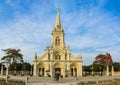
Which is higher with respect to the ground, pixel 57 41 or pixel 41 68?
pixel 57 41

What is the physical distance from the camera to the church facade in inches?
2891

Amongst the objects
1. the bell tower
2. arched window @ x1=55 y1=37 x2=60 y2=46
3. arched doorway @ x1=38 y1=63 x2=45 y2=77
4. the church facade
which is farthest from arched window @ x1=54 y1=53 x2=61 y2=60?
arched doorway @ x1=38 y1=63 x2=45 y2=77

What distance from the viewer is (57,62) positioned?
74750mm

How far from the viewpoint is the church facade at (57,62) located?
7344 centimetres

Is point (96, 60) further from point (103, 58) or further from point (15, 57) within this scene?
point (15, 57)

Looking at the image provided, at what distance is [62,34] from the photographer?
79.2 metres

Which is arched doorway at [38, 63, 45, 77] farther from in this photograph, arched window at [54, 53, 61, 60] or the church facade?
arched window at [54, 53, 61, 60]

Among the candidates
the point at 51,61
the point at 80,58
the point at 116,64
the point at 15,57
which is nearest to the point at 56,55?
the point at 51,61

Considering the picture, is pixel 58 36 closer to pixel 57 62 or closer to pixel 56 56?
pixel 56 56

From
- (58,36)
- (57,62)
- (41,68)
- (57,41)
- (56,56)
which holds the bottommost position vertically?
(41,68)

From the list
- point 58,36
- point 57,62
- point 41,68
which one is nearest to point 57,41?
A: point 58,36

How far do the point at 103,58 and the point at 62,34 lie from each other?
53.1 ft

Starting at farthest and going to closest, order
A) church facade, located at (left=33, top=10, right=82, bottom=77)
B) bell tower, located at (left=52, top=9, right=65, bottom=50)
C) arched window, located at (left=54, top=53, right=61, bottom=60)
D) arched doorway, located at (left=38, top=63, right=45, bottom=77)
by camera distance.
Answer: bell tower, located at (left=52, top=9, right=65, bottom=50), arched window, located at (left=54, top=53, right=61, bottom=60), arched doorway, located at (left=38, top=63, right=45, bottom=77), church facade, located at (left=33, top=10, right=82, bottom=77)

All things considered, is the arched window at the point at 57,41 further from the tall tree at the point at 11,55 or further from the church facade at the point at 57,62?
the tall tree at the point at 11,55
